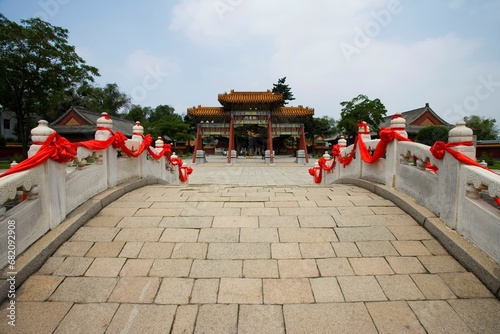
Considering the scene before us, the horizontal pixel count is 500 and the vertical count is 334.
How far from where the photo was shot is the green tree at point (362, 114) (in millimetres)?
30641

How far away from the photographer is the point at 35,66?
1866 cm

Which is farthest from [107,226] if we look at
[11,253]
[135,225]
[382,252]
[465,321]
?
[465,321]

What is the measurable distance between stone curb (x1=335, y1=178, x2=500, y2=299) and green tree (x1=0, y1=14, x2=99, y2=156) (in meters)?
22.7

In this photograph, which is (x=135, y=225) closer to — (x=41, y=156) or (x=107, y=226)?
(x=107, y=226)

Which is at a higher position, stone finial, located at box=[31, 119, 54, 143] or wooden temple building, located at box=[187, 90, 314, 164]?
wooden temple building, located at box=[187, 90, 314, 164]

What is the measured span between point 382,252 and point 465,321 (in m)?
0.93

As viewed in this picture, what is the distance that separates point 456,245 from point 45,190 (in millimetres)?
4447

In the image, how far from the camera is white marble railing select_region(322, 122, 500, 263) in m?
2.56

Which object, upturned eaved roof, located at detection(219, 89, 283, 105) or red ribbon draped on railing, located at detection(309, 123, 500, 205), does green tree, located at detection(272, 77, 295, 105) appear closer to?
upturned eaved roof, located at detection(219, 89, 283, 105)


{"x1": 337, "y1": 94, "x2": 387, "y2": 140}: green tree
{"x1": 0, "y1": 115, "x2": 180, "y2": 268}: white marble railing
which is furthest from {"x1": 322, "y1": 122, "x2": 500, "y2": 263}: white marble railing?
{"x1": 337, "y1": 94, "x2": 387, "y2": 140}: green tree

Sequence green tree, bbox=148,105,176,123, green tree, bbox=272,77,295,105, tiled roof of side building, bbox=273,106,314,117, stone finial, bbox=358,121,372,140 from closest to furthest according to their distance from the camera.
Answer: stone finial, bbox=358,121,372,140 → tiled roof of side building, bbox=273,106,314,117 → green tree, bbox=272,77,295,105 → green tree, bbox=148,105,176,123

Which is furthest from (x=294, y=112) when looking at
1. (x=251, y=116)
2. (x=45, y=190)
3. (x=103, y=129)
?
(x=45, y=190)

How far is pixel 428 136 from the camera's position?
22.7m

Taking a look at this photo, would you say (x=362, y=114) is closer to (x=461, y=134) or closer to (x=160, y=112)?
(x=461, y=134)
